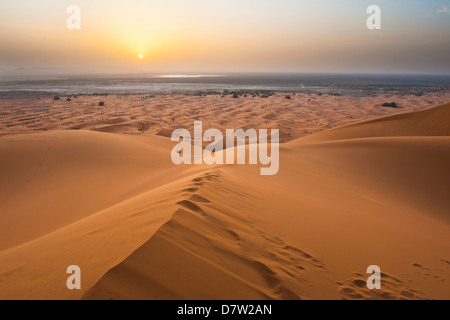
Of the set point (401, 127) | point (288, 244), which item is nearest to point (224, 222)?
point (288, 244)

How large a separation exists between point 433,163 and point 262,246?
21.9 ft

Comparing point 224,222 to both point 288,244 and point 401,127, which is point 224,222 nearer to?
point 288,244

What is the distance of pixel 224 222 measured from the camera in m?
3.00

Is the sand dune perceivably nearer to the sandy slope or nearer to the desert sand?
the desert sand

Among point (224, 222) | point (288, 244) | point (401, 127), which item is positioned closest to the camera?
point (288, 244)

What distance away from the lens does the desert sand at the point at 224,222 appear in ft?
7.06

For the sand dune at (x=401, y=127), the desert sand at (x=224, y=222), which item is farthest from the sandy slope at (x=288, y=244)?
the sand dune at (x=401, y=127)

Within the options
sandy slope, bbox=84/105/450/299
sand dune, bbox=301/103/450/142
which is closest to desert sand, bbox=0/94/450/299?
sandy slope, bbox=84/105/450/299

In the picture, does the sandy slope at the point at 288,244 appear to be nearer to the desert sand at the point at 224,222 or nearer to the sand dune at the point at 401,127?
the desert sand at the point at 224,222

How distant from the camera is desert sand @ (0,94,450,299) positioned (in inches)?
84.7

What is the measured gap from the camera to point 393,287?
236 cm

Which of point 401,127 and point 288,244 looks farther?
point 401,127

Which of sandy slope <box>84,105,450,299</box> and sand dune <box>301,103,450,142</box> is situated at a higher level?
sand dune <box>301,103,450,142</box>
